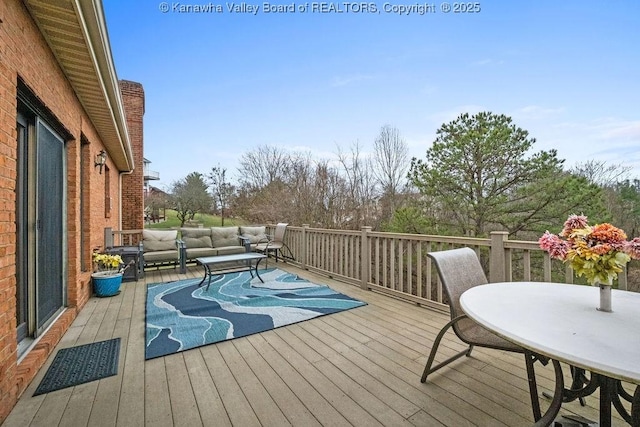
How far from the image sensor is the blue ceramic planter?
427cm

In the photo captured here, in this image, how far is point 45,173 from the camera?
2727 mm

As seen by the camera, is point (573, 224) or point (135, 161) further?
point (135, 161)

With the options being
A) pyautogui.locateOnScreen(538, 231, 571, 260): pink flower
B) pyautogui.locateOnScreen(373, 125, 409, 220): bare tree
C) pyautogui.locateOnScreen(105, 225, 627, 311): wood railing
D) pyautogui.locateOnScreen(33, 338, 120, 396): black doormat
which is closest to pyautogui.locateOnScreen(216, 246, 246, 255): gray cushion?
pyautogui.locateOnScreen(105, 225, 627, 311): wood railing

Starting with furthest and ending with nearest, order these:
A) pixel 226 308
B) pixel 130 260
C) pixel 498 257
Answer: pixel 130 260, pixel 226 308, pixel 498 257

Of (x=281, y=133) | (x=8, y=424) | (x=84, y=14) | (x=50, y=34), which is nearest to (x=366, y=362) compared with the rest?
(x=8, y=424)

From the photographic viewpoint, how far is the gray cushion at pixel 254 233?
736 centimetres

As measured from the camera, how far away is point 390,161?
35.8 ft

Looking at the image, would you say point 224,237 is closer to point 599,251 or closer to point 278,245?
point 278,245

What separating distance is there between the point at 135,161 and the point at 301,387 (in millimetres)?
9706

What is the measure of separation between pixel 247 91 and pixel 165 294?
6.66m

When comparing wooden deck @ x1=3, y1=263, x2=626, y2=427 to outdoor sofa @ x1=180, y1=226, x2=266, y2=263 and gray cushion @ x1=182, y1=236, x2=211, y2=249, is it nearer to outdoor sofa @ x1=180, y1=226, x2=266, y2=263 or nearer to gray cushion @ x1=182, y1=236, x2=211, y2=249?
outdoor sofa @ x1=180, y1=226, x2=266, y2=263

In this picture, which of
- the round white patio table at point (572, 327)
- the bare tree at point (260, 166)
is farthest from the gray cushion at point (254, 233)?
the round white patio table at point (572, 327)

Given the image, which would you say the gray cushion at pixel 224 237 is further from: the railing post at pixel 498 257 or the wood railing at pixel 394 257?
the railing post at pixel 498 257

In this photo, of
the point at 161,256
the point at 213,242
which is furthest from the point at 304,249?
the point at 161,256
